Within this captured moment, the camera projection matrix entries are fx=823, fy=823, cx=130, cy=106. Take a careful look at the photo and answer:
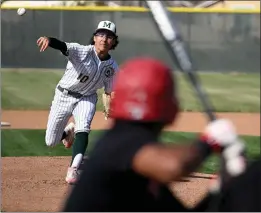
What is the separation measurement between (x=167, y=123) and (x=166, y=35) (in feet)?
3.35

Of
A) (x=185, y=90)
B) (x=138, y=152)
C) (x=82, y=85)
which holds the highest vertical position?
(x=138, y=152)

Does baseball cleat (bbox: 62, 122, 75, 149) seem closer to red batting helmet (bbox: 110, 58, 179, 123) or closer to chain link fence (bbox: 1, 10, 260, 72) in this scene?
red batting helmet (bbox: 110, 58, 179, 123)

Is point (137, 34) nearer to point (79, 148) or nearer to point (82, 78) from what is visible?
point (82, 78)

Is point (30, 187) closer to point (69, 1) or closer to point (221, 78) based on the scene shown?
point (221, 78)

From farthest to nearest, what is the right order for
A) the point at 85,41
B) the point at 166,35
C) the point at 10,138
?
1. the point at 85,41
2. the point at 10,138
3. the point at 166,35

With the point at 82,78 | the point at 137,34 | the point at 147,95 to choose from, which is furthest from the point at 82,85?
the point at 137,34

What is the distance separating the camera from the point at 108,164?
280 cm

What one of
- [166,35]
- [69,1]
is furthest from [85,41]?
[166,35]

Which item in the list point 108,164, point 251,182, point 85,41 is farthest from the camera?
point 85,41

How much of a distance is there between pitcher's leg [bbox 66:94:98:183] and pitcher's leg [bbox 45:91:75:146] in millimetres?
117

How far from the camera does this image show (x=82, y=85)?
8.30 meters

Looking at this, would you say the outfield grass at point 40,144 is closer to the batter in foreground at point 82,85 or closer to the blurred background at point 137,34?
the batter in foreground at point 82,85

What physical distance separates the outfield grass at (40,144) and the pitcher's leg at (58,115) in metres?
1.47

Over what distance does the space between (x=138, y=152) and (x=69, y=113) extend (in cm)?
566
